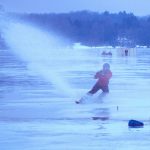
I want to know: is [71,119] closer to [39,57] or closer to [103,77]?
[103,77]

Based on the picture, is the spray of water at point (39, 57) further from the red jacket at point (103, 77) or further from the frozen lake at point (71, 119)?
the frozen lake at point (71, 119)

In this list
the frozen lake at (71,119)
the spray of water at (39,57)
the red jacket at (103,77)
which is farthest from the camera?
the spray of water at (39,57)

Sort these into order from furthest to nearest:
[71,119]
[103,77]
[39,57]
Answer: [39,57], [103,77], [71,119]

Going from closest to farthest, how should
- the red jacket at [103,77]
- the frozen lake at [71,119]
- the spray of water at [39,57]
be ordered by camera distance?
the frozen lake at [71,119] < the red jacket at [103,77] < the spray of water at [39,57]

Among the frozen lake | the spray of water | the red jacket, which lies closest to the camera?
the frozen lake

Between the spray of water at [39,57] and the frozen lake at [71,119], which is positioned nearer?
the frozen lake at [71,119]

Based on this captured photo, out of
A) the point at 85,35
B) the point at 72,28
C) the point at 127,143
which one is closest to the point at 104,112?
the point at 127,143

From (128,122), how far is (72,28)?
397ft

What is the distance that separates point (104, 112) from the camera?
58.5 ft

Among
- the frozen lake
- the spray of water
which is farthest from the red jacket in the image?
the spray of water

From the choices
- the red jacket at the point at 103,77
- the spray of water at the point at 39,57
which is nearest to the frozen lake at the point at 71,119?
the red jacket at the point at 103,77

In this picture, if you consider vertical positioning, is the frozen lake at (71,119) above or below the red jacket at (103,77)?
below

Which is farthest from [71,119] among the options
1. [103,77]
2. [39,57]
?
[39,57]

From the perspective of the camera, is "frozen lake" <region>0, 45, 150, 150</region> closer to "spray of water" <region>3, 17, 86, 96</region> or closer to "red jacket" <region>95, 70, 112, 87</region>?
"red jacket" <region>95, 70, 112, 87</region>
